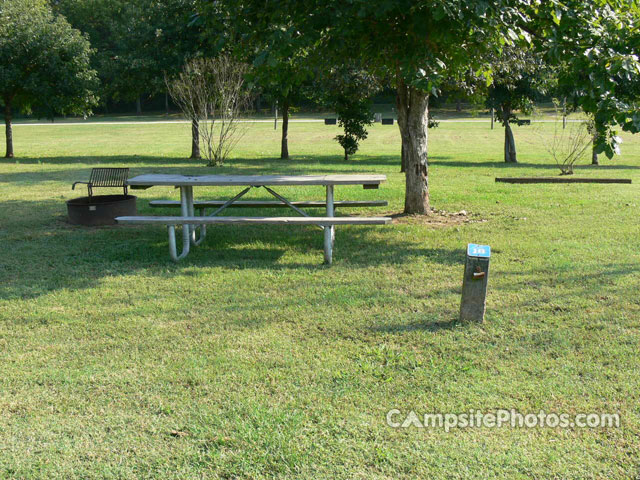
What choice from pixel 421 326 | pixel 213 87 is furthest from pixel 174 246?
pixel 213 87

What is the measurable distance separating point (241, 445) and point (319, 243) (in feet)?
15.2

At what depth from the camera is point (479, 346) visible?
4.29m

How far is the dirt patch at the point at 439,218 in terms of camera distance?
348 inches

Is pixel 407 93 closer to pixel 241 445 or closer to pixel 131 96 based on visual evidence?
pixel 241 445

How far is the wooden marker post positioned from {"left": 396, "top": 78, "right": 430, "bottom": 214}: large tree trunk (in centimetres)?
480

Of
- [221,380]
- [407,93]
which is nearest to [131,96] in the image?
[407,93]

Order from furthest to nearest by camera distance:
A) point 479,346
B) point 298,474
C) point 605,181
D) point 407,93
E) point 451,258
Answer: point 605,181
point 407,93
point 451,258
point 479,346
point 298,474

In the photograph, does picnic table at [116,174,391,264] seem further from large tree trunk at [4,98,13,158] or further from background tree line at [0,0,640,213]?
large tree trunk at [4,98,13,158]

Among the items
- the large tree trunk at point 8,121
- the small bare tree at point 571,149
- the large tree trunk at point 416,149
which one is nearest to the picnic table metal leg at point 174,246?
the large tree trunk at point 416,149

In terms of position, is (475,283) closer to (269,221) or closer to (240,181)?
(269,221)

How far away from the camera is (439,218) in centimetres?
922

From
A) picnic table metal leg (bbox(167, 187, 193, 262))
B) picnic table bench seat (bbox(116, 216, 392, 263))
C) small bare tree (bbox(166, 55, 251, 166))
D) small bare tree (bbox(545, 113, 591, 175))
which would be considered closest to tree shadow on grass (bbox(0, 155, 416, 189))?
small bare tree (bbox(166, 55, 251, 166))

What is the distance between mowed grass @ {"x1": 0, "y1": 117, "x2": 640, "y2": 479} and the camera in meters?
3.03

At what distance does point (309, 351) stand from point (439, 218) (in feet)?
17.8
